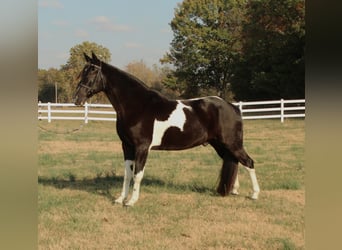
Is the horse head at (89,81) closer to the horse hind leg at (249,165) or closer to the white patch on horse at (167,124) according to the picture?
the white patch on horse at (167,124)

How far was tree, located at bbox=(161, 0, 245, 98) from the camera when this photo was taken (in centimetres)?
1841

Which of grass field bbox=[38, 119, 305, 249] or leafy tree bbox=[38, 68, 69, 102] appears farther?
grass field bbox=[38, 119, 305, 249]

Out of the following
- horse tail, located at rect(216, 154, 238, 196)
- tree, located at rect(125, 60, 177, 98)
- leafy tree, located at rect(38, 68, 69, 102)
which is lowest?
horse tail, located at rect(216, 154, 238, 196)

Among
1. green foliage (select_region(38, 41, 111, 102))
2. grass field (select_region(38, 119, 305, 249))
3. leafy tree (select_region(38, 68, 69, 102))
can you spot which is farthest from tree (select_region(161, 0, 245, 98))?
leafy tree (select_region(38, 68, 69, 102))

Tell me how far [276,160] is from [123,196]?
4616mm

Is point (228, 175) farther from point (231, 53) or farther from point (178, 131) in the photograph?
point (231, 53)

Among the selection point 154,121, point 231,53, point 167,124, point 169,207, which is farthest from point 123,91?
point 231,53

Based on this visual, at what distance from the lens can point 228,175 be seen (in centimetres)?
561

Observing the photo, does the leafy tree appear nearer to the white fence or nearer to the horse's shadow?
the horse's shadow

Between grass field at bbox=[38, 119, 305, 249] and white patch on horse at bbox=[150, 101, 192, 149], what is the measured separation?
917 mm

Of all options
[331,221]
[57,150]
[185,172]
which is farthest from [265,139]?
[331,221]

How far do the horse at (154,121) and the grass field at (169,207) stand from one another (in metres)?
0.44

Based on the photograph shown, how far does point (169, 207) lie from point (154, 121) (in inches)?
47.8

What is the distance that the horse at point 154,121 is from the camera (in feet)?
17.2
